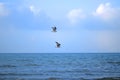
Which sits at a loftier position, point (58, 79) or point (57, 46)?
point (57, 46)

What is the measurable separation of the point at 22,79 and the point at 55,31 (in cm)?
1639

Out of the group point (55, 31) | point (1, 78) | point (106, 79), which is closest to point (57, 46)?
point (55, 31)

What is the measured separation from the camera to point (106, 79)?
30766mm

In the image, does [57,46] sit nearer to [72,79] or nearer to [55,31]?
[55,31]

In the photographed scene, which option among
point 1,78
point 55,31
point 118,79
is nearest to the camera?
point 55,31

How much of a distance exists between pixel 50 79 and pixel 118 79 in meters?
7.33

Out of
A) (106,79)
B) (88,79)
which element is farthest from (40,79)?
(106,79)

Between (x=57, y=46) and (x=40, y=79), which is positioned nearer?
(x=57, y=46)

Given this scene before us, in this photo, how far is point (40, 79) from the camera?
32250 mm

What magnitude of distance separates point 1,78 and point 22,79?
8.32ft

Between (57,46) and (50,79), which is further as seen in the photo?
(50,79)

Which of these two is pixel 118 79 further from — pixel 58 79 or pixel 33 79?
pixel 33 79

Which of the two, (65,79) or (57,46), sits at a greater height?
(57,46)

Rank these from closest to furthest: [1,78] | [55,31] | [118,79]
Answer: [55,31] → [118,79] → [1,78]
